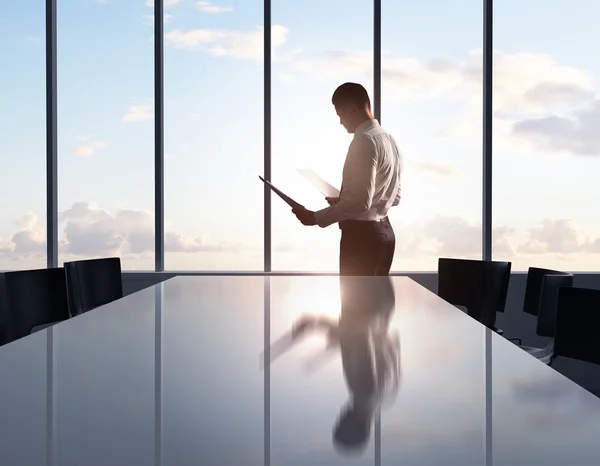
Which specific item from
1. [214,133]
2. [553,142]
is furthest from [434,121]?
[214,133]

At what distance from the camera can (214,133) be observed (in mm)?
4582

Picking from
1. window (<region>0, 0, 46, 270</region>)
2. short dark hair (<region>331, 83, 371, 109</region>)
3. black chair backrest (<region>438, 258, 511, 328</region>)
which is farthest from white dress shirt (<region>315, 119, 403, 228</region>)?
window (<region>0, 0, 46, 270</region>)

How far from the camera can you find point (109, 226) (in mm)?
4613

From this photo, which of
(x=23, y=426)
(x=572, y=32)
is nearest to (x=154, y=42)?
(x=572, y=32)

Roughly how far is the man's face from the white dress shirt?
6 centimetres

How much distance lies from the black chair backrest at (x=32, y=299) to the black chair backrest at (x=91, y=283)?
6.3 inches

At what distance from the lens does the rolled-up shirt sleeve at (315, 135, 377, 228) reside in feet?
9.32

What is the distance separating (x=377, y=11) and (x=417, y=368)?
4.21 meters

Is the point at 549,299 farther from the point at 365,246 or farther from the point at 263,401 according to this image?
the point at 263,401

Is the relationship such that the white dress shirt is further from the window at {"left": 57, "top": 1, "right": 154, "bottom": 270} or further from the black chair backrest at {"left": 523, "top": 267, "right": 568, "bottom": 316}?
the window at {"left": 57, "top": 1, "right": 154, "bottom": 270}

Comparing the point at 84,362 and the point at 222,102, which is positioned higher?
the point at 222,102

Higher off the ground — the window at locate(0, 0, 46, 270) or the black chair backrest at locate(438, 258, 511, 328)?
the window at locate(0, 0, 46, 270)

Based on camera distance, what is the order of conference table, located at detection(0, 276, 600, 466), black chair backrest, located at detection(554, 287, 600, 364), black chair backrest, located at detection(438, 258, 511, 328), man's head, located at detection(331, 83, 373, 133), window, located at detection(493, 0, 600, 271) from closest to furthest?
conference table, located at detection(0, 276, 600, 466), black chair backrest, located at detection(554, 287, 600, 364), man's head, located at detection(331, 83, 373, 133), black chair backrest, located at detection(438, 258, 511, 328), window, located at detection(493, 0, 600, 271)

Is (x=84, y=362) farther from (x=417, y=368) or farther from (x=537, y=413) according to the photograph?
(x=537, y=413)
